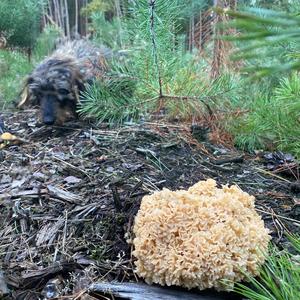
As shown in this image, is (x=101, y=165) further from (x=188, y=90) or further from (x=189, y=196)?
(x=189, y=196)

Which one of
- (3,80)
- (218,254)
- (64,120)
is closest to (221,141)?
(64,120)

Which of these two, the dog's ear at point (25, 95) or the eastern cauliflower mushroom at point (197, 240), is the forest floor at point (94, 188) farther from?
the dog's ear at point (25, 95)

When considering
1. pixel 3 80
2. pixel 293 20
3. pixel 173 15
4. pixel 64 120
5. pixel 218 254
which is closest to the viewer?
pixel 293 20

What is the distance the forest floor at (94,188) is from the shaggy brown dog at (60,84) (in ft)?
0.40

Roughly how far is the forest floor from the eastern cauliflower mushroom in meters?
0.19

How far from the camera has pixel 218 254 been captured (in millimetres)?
1710

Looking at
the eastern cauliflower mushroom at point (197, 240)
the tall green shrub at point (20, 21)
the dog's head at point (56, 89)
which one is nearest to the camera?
the eastern cauliflower mushroom at point (197, 240)

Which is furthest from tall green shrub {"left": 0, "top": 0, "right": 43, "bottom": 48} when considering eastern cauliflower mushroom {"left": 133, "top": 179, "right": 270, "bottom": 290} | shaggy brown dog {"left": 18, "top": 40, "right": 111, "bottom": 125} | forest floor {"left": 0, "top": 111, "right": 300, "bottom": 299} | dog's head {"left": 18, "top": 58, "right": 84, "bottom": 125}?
eastern cauliflower mushroom {"left": 133, "top": 179, "right": 270, "bottom": 290}

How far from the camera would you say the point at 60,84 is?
3.42m

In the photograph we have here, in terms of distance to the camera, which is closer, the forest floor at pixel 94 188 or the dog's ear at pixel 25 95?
the forest floor at pixel 94 188

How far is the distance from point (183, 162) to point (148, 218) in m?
0.88

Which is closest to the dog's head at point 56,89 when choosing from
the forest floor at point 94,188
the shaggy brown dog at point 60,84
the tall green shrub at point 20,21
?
the shaggy brown dog at point 60,84

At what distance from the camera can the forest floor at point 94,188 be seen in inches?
76.6

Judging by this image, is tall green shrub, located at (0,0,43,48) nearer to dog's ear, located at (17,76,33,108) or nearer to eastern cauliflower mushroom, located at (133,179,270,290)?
dog's ear, located at (17,76,33,108)
